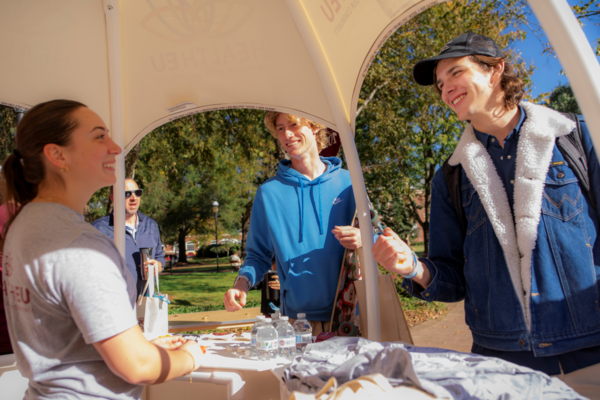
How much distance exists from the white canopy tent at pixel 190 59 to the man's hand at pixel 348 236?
0.33ft

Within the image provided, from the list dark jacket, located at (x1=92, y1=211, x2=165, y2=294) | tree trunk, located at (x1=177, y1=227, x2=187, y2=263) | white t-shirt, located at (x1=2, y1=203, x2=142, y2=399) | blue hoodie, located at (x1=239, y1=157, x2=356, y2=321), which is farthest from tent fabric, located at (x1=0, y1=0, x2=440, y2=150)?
tree trunk, located at (x1=177, y1=227, x2=187, y2=263)

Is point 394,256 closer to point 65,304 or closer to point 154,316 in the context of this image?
point 65,304

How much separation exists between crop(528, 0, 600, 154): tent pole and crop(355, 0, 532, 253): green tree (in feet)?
29.8

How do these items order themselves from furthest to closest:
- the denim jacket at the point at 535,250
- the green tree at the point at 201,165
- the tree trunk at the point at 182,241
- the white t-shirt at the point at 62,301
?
the tree trunk at the point at 182,241 < the green tree at the point at 201,165 < the denim jacket at the point at 535,250 < the white t-shirt at the point at 62,301

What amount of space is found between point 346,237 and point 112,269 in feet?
4.85

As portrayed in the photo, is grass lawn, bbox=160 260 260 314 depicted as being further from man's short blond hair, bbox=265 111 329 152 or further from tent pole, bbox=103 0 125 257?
man's short blond hair, bbox=265 111 329 152

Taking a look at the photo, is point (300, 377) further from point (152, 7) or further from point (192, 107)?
point (152, 7)

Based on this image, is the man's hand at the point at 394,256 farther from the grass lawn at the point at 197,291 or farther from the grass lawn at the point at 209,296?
the grass lawn at the point at 197,291

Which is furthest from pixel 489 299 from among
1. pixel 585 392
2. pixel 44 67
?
pixel 44 67

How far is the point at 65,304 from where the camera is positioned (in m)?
1.29

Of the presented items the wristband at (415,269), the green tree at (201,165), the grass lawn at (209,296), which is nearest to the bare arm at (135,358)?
the wristband at (415,269)

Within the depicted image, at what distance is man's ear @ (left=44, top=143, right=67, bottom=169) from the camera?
4.91 feet

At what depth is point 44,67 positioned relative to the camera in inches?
110

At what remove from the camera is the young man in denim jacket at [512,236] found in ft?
5.25
